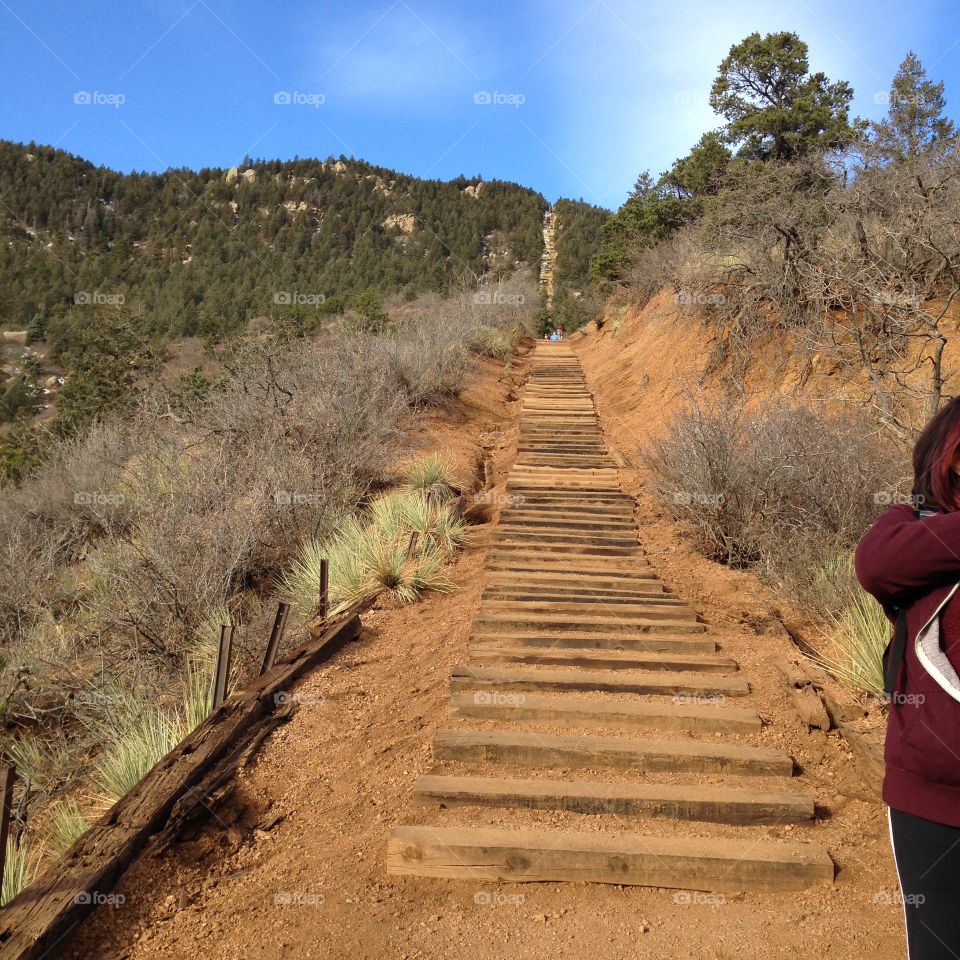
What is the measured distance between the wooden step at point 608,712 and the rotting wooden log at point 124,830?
1132mm

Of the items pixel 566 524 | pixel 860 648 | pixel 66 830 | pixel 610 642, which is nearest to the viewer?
pixel 66 830

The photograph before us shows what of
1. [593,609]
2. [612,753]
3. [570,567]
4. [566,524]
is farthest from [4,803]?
[566,524]

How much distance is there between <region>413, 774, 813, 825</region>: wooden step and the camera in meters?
3.36

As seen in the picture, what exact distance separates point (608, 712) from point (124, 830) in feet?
A: 7.94

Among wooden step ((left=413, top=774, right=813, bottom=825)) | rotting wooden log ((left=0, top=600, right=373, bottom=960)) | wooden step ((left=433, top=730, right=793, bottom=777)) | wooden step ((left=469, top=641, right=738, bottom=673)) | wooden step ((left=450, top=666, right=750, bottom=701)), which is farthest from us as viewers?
wooden step ((left=469, top=641, right=738, bottom=673))

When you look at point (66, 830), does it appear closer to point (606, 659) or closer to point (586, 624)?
point (606, 659)

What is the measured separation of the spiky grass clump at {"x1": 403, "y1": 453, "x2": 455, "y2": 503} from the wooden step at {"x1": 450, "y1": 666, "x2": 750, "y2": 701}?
15.0ft

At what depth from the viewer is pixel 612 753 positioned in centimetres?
377

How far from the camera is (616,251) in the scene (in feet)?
81.6

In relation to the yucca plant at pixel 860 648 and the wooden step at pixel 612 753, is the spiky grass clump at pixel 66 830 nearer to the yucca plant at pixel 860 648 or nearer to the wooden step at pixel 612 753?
the wooden step at pixel 612 753

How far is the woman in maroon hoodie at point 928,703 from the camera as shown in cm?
159

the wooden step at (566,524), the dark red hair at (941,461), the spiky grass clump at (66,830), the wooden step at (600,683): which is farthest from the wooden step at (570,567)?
the dark red hair at (941,461)

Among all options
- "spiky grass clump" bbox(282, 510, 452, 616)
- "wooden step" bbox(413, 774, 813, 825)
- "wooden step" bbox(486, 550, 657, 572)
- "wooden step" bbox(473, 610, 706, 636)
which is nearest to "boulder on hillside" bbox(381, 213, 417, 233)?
"spiky grass clump" bbox(282, 510, 452, 616)

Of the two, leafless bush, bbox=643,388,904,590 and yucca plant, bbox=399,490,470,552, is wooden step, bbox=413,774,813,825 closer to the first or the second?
leafless bush, bbox=643,388,904,590
